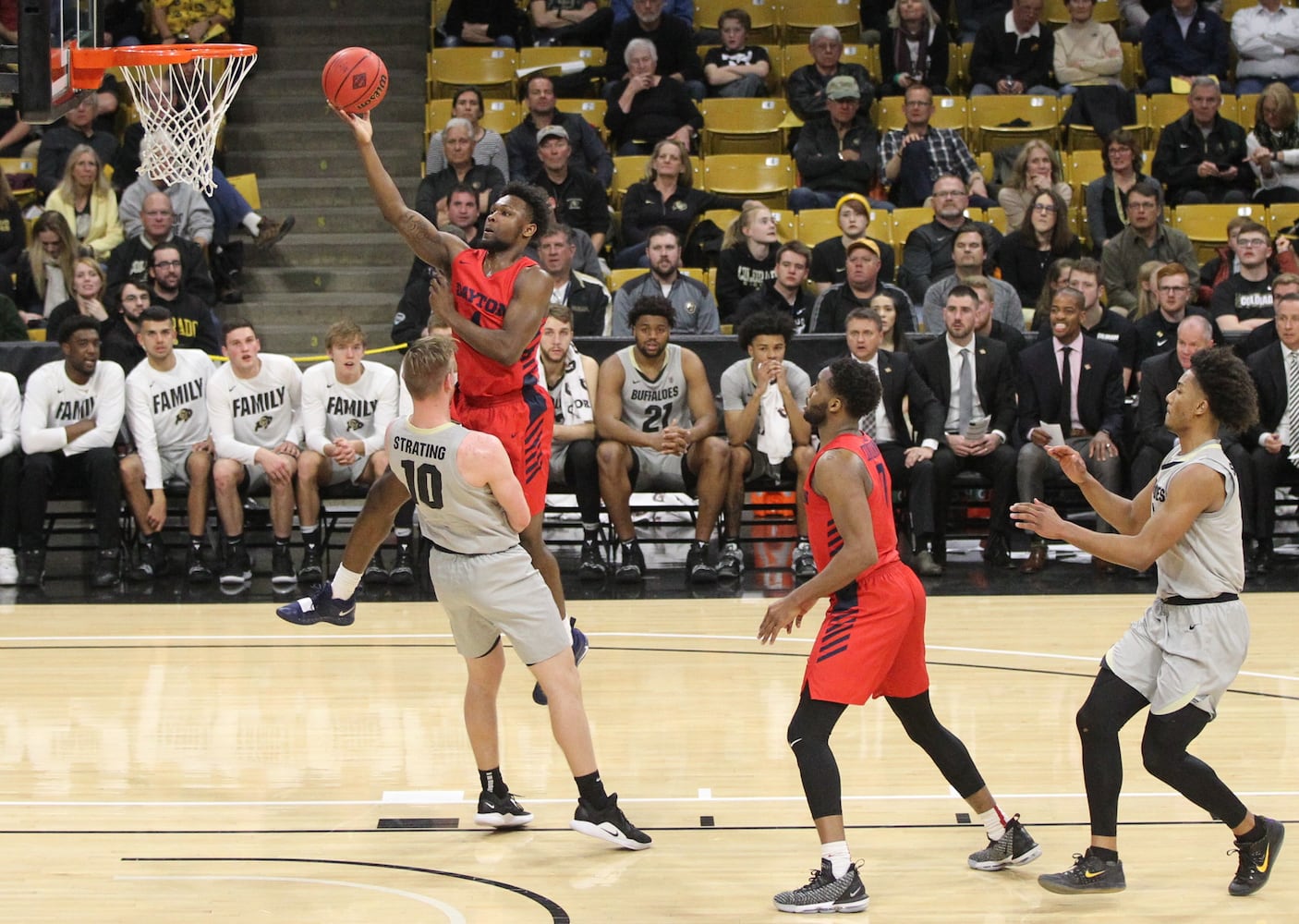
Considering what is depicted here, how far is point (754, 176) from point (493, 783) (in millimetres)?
8372

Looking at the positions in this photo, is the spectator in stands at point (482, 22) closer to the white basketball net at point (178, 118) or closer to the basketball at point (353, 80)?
the white basketball net at point (178, 118)

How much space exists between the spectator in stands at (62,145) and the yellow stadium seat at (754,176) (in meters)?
4.68

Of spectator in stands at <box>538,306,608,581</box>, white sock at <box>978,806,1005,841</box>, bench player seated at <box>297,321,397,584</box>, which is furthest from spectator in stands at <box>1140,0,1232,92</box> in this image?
white sock at <box>978,806,1005,841</box>

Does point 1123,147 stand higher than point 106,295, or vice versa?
point 1123,147

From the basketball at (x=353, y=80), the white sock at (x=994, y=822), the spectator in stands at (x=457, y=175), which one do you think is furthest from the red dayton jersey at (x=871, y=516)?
the spectator in stands at (x=457, y=175)

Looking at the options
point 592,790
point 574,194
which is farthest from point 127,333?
point 592,790

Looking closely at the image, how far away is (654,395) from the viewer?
10039mm

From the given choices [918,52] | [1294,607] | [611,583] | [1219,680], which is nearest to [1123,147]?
[918,52]

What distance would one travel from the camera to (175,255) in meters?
10.9

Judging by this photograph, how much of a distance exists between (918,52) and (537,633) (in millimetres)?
9726

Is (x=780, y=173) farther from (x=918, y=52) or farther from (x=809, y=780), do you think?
(x=809, y=780)

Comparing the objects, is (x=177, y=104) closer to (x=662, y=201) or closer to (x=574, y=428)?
(x=574, y=428)

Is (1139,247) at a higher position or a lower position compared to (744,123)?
lower

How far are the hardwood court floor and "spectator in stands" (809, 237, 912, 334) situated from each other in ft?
8.48
